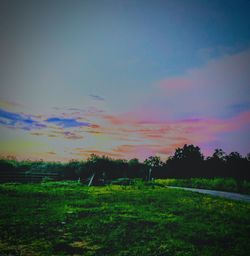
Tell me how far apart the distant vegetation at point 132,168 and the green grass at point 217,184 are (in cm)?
82

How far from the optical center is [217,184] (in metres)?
18.2

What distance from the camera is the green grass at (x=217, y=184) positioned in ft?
51.0

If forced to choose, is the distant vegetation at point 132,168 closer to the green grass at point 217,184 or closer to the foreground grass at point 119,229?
the green grass at point 217,184

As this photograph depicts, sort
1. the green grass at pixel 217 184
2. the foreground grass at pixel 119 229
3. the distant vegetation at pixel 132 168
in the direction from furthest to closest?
1. the green grass at pixel 217 184
2. the distant vegetation at pixel 132 168
3. the foreground grass at pixel 119 229

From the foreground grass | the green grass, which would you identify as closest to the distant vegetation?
the green grass

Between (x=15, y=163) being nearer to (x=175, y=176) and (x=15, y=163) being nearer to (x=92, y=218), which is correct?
(x=92, y=218)

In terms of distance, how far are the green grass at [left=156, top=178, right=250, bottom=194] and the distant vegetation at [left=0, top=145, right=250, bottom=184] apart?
819 millimetres

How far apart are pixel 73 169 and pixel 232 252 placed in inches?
465

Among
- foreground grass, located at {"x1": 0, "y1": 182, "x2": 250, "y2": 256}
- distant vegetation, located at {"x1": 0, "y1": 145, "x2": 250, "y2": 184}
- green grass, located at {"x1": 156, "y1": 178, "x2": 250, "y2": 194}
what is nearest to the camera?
foreground grass, located at {"x1": 0, "y1": 182, "x2": 250, "y2": 256}

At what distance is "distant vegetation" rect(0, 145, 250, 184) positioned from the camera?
45.6 ft

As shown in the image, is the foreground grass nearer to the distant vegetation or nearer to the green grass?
the distant vegetation

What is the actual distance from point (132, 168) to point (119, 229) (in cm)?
1418

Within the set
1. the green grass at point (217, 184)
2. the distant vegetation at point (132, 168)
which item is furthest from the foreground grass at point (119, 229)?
the green grass at point (217, 184)

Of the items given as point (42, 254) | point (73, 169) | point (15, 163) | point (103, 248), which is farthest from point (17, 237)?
point (73, 169)
